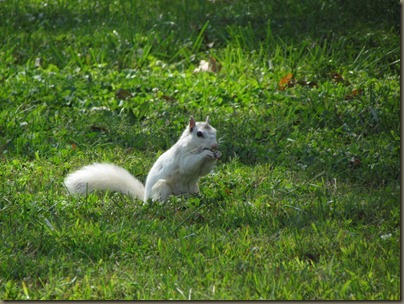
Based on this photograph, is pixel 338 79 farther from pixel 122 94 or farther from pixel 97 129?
pixel 97 129

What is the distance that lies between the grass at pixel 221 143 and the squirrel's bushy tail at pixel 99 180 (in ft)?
0.28

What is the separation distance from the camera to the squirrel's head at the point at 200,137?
5.55m

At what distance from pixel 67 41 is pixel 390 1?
3.35 meters

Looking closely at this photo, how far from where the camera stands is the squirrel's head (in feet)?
18.2

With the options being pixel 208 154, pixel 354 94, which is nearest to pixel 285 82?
pixel 354 94

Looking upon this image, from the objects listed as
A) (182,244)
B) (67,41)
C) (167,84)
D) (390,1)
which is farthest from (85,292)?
(390,1)

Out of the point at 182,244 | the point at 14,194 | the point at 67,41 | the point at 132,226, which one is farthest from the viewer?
the point at 67,41

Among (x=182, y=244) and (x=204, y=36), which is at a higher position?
(x=182, y=244)

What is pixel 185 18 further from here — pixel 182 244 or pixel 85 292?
pixel 85 292

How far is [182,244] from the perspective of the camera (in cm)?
470

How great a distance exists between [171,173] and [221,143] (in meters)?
1.01

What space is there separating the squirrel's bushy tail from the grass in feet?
0.28

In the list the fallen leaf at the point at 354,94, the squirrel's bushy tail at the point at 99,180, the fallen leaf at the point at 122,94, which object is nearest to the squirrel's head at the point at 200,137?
the squirrel's bushy tail at the point at 99,180

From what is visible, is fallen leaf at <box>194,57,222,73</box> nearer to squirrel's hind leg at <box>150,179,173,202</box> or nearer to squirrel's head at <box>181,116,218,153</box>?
squirrel's head at <box>181,116,218,153</box>
